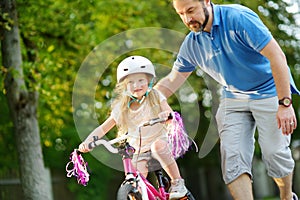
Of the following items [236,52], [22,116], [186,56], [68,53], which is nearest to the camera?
[236,52]

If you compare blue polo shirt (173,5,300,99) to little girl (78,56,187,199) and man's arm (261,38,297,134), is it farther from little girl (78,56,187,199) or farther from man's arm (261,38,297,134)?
little girl (78,56,187,199)

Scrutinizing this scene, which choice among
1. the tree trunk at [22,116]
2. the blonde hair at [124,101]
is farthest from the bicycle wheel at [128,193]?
the tree trunk at [22,116]

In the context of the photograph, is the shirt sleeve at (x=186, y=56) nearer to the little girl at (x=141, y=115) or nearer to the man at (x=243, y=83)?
the man at (x=243, y=83)

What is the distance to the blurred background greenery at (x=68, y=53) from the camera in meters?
10.7

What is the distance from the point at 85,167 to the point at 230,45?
4.66ft

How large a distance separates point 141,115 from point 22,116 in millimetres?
5151

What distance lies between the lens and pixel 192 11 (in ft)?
14.9

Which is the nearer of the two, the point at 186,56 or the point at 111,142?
the point at 111,142

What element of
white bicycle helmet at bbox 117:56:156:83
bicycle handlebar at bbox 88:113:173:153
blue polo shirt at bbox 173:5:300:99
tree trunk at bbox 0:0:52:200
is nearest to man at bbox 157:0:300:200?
blue polo shirt at bbox 173:5:300:99

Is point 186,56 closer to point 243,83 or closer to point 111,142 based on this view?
point 243,83

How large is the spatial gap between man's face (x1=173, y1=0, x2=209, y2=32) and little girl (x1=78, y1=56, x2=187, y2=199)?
584mm

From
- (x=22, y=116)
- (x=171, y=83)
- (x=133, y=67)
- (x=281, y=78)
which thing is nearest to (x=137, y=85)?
(x=133, y=67)

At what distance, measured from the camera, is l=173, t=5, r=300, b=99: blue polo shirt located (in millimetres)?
4504

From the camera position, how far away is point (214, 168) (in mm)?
27219
